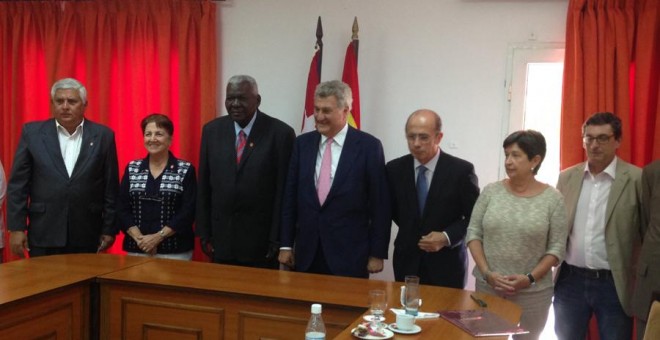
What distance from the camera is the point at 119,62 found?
475 centimetres

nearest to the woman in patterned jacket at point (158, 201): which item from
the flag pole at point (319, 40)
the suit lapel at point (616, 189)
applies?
the flag pole at point (319, 40)

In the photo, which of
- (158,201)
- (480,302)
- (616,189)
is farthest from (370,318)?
(158,201)

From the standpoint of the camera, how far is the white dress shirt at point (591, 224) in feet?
10.00

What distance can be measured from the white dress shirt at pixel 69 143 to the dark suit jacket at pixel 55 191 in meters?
0.04

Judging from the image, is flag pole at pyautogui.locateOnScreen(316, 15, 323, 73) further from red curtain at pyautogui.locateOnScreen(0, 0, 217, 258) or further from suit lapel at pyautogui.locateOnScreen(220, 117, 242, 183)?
suit lapel at pyautogui.locateOnScreen(220, 117, 242, 183)

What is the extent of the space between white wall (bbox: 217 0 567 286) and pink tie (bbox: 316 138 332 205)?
1197 millimetres

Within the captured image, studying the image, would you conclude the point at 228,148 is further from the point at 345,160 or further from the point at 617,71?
the point at 617,71

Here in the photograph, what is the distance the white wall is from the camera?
13.8ft

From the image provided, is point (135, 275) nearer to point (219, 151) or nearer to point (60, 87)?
point (219, 151)

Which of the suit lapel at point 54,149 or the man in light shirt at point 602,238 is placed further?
the suit lapel at point 54,149

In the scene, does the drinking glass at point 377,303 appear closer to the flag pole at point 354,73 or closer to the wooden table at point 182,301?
the wooden table at point 182,301

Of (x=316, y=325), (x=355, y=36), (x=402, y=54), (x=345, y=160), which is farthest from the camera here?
(x=402, y=54)

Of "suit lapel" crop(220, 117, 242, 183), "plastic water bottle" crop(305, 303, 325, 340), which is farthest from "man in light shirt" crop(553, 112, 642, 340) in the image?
"suit lapel" crop(220, 117, 242, 183)

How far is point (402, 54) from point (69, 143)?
7.63 feet
